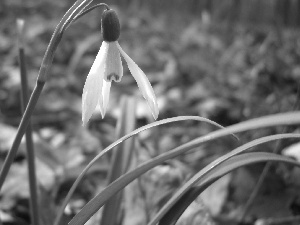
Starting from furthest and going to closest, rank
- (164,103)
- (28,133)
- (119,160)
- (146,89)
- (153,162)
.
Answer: (164,103) < (119,160) < (28,133) < (146,89) < (153,162)

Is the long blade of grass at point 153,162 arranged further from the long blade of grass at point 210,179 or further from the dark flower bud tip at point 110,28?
the dark flower bud tip at point 110,28

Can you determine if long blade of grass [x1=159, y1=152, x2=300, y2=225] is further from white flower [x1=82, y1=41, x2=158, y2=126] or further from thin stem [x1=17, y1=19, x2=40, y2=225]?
thin stem [x1=17, y1=19, x2=40, y2=225]

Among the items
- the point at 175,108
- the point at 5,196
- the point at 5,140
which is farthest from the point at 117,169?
the point at 175,108

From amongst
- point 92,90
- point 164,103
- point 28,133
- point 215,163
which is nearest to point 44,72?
point 92,90

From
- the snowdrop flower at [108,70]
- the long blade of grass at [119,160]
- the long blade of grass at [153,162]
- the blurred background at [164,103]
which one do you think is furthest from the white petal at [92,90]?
the blurred background at [164,103]

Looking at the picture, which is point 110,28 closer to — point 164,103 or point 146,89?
point 146,89

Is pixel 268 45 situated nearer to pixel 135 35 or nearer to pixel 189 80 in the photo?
pixel 189 80
